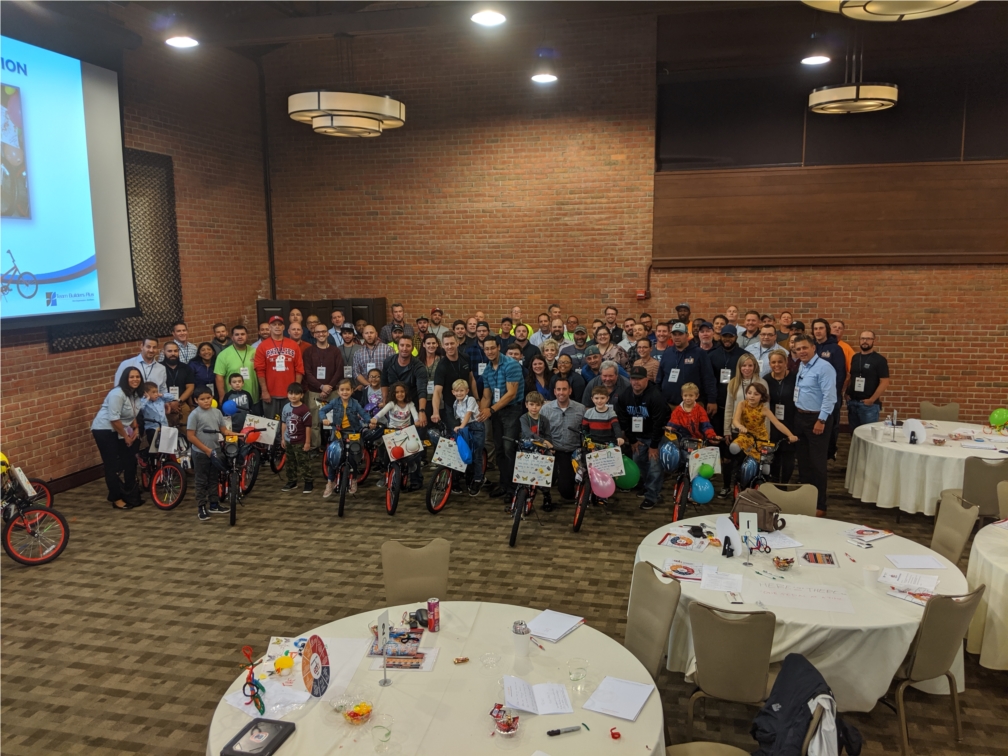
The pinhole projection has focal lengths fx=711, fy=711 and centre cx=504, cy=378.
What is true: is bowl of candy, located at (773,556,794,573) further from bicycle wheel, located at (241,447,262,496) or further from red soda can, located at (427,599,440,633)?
bicycle wheel, located at (241,447,262,496)

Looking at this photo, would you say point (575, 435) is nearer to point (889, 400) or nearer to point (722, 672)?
point (722, 672)

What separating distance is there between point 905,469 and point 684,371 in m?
2.30

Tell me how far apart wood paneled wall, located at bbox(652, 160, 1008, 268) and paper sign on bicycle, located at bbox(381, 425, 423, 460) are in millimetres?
5588

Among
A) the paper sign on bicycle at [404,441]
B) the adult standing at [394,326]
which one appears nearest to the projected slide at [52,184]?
the adult standing at [394,326]

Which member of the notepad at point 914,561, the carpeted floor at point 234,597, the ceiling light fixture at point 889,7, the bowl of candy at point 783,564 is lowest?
the carpeted floor at point 234,597

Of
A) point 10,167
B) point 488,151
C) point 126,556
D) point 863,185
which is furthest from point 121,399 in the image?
point 863,185

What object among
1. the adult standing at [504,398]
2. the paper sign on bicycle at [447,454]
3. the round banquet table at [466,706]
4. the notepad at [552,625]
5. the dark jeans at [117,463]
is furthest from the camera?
the adult standing at [504,398]

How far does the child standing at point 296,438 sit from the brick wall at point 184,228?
2587 millimetres

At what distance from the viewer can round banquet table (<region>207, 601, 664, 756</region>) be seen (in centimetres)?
283

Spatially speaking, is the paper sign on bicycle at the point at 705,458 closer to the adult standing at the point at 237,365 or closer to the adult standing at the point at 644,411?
the adult standing at the point at 644,411

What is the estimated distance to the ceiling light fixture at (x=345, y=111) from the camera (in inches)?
314

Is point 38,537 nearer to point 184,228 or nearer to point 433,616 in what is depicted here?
point 433,616

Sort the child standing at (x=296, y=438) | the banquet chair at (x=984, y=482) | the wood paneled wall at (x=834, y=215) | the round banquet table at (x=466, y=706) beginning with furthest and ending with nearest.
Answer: the wood paneled wall at (x=834, y=215), the child standing at (x=296, y=438), the banquet chair at (x=984, y=482), the round banquet table at (x=466, y=706)

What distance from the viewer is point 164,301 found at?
32.2 feet
